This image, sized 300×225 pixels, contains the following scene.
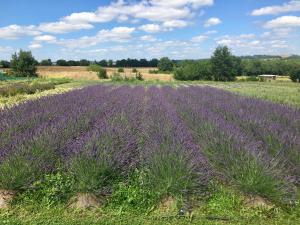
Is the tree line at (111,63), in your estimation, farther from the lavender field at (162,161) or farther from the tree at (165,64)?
the lavender field at (162,161)

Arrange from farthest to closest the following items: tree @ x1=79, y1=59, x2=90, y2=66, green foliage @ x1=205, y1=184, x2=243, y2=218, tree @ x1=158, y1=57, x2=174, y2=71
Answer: tree @ x1=79, y1=59, x2=90, y2=66, tree @ x1=158, y1=57, x2=174, y2=71, green foliage @ x1=205, y1=184, x2=243, y2=218

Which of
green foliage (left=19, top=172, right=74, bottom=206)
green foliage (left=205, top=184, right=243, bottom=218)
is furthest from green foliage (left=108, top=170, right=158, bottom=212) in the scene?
green foliage (left=205, top=184, right=243, bottom=218)

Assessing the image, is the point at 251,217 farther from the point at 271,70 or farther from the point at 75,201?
the point at 271,70

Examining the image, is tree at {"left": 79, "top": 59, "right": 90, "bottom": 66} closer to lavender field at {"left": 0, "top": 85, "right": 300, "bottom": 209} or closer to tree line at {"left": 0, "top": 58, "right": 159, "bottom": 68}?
tree line at {"left": 0, "top": 58, "right": 159, "bottom": 68}

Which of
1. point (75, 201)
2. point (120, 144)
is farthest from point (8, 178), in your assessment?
point (120, 144)

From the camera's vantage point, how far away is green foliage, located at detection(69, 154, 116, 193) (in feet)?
17.1

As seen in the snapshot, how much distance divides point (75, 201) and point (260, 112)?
25.3ft

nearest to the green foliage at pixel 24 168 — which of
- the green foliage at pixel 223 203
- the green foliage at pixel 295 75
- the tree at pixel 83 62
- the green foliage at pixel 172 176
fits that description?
the green foliage at pixel 172 176

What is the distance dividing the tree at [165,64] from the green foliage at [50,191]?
10037cm

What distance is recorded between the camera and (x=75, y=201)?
5.16m

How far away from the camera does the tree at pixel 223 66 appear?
8181 cm

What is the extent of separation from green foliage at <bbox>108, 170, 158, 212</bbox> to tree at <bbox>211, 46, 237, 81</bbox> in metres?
78.1

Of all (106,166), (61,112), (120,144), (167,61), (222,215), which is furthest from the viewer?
(167,61)

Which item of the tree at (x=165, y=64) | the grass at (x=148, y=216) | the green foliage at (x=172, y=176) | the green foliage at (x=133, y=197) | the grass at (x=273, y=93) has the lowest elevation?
the tree at (x=165, y=64)
